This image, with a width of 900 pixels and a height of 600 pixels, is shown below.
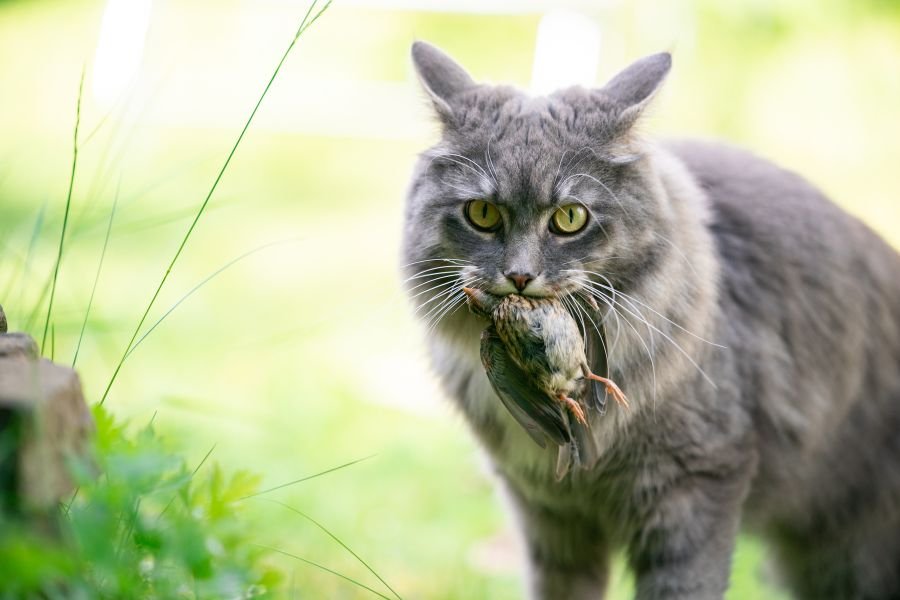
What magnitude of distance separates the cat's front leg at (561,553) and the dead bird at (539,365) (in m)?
0.54

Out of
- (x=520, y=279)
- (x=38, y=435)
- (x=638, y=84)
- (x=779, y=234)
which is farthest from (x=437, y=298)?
(x=38, y=435)

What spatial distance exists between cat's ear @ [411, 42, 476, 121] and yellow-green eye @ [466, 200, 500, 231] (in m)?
0.28

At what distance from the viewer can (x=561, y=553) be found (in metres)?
2.97

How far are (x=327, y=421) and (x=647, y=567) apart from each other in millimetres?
2066

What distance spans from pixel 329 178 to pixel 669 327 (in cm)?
454

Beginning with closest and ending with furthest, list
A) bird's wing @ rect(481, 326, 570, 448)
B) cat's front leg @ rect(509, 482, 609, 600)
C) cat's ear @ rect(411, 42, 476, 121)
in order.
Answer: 1. bird's wing @ rect(481, 326, 570, 448)
2. cat's ear @ rect(411, 42, 476, 121)
3. cat's front leg @ rect(509, 482, 609, 600)

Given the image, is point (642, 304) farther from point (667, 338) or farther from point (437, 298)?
point (437, 298)

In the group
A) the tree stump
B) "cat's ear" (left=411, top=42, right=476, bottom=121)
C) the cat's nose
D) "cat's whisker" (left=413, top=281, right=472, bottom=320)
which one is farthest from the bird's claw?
the tree stump

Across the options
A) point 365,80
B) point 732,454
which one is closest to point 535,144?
point 732,454

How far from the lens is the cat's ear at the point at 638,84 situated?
239cm

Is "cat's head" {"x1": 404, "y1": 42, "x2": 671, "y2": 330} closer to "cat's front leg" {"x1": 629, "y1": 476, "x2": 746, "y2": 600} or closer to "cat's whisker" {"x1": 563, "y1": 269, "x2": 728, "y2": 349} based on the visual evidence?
"cat's whisker" {"x1": 563, "y1": 269, "x2": 728, "y2": 349}

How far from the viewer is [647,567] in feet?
8.77

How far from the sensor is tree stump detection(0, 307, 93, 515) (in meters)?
1.45

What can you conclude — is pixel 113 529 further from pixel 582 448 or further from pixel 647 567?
pixel 647 567
